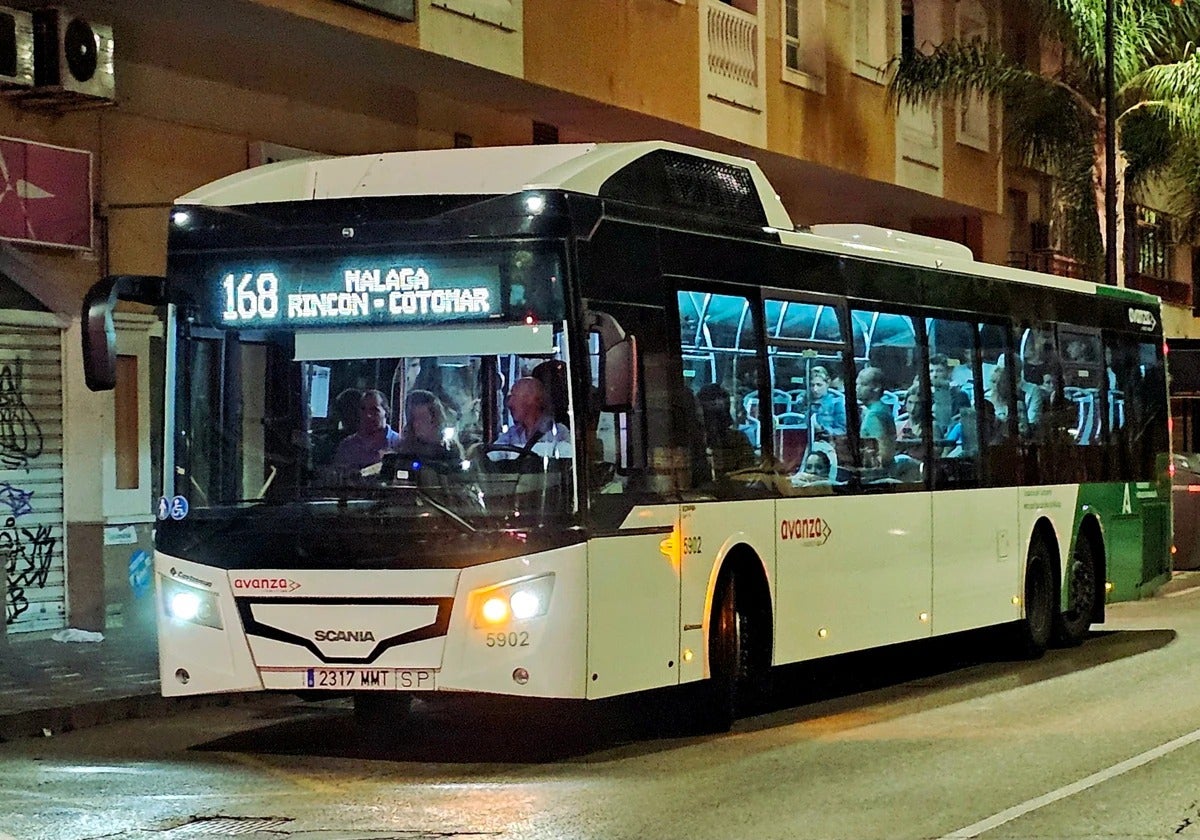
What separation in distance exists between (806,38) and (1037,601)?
13397 millimetres

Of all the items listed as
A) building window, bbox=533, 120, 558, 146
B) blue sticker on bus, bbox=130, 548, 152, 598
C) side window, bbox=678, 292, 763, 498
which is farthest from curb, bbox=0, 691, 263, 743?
building window, bbox=533, 120, 558, 146

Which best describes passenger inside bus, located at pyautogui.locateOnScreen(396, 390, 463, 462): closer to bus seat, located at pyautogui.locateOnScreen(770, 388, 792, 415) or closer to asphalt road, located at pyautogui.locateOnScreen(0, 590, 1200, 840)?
asphalt road, located at pyautogui.locateOnScreen(0, 590, 1200, 840)

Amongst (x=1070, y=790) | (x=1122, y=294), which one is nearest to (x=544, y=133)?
(x=1122, y=294)

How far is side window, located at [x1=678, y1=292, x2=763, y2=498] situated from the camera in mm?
12156

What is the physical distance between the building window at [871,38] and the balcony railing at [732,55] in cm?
389

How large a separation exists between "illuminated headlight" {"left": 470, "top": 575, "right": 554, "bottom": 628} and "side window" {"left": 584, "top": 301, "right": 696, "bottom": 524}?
501 mm

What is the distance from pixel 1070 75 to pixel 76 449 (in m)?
18.9

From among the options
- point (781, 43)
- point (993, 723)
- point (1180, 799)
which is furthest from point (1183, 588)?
point (1180, 799)

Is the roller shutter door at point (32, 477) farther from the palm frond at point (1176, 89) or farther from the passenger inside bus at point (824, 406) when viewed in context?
the palm frond at point (1176, 89)

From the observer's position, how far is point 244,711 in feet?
47.1

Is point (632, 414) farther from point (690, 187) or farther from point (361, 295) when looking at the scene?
point (690, 187)

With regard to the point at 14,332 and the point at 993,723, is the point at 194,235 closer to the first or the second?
the point at 993,723

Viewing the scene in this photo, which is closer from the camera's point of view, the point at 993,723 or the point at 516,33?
the point at 993,723

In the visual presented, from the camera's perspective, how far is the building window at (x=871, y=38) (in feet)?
101
